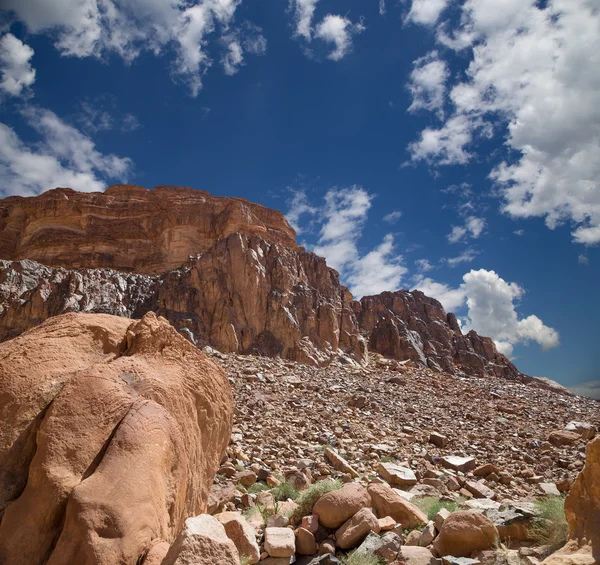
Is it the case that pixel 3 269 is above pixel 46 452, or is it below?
above

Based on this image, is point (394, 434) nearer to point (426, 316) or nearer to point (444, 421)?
point (444, 421)

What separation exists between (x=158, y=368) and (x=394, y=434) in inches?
349

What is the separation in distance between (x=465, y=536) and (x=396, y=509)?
1.02 m

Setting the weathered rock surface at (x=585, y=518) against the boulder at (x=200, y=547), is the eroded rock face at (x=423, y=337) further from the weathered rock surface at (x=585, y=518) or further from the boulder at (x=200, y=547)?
the boulder at (x=200, y=547)

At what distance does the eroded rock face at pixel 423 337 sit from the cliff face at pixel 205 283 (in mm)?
207

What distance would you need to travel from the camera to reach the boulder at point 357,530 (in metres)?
4.34

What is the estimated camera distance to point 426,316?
66.1 metres

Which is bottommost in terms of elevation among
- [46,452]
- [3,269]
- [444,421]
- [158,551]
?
[158,551]

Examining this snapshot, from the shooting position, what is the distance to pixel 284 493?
6.19 m

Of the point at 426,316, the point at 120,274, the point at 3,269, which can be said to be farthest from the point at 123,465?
the point at 426,316

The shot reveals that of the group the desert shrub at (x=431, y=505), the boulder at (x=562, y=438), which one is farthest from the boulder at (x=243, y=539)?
the boulder at (x=562, y=438)

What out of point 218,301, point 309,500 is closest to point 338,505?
point 309,500

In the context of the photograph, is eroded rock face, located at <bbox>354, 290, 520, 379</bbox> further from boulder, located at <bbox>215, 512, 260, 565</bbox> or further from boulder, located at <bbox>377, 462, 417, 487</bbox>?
boulder, located at <bbox>215, 512, 260, 565</bbox>

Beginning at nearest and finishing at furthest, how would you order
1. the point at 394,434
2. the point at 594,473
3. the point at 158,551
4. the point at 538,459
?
the point at 158,551, the point at 594,473, the point at 538,459, the point at 394,434
